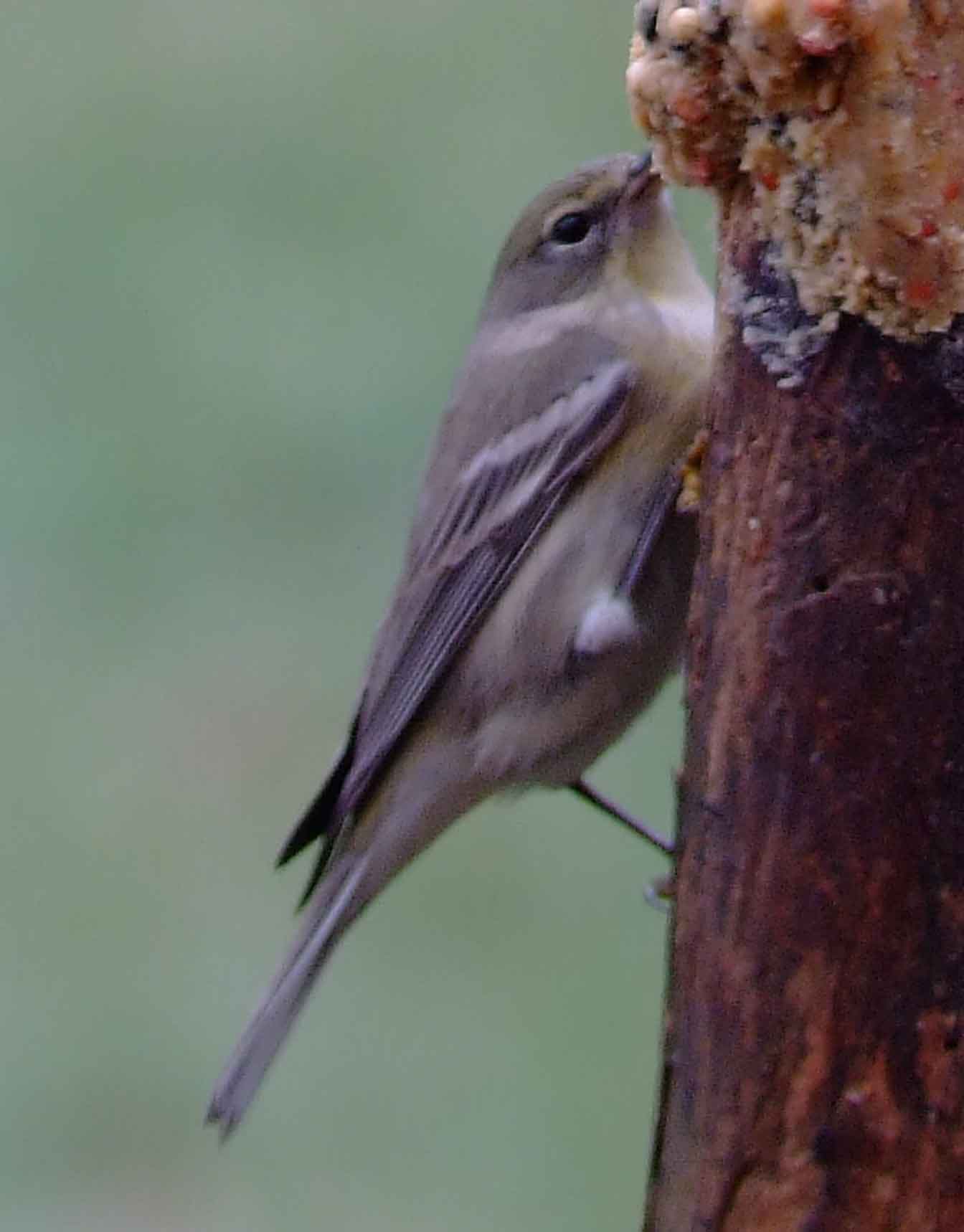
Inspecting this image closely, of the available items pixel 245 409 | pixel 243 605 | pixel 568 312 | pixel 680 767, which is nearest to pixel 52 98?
pixel 245 409

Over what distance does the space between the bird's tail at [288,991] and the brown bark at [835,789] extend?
95 cm

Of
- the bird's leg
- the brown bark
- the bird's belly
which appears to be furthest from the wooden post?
the bird's leg

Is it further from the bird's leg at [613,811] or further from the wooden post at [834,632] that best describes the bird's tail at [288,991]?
the wooden post at [834,632]

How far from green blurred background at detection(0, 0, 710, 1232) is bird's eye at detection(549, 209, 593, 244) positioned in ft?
4.37

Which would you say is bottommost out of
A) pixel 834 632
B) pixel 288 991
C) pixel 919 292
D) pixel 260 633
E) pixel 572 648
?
pixel 260 633

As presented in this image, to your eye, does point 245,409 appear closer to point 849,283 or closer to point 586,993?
point 586,993

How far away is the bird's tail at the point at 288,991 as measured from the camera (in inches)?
105

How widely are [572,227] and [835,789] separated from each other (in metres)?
1.22

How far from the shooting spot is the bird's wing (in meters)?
2.51

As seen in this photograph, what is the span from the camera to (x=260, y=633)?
4.36 m

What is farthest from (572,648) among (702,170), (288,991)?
(702,170)

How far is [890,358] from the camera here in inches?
66.8

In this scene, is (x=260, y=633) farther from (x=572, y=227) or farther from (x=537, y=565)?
(x=537, y=565)

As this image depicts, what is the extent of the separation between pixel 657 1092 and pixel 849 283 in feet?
2.26
